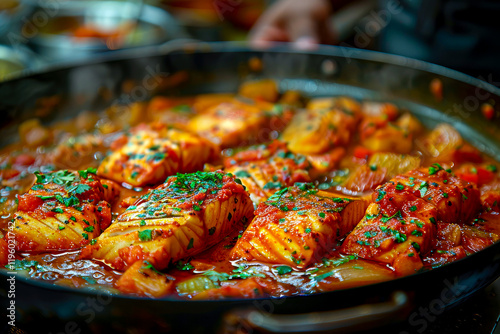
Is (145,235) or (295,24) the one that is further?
(295,24)

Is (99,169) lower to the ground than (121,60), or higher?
lower

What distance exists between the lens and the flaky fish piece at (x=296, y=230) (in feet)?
6.82

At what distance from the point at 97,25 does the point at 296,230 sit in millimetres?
4979

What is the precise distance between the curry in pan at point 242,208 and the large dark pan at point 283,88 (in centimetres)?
26

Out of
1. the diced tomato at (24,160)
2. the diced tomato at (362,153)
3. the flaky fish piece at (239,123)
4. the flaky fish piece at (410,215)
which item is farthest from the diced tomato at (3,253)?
the diced tomato at (362,153)

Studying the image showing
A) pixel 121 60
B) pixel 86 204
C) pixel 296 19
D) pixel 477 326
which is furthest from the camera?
pixel 296 19

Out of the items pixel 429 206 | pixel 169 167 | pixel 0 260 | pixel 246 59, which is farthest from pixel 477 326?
pixel 246 59

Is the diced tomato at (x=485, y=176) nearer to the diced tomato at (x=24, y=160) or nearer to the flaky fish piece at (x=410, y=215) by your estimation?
the flaky fish piece at (x=410, y=215)

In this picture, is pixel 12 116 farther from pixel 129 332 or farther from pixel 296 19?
pixel 296 19

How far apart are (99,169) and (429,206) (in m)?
1.93

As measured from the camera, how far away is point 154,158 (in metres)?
2.69

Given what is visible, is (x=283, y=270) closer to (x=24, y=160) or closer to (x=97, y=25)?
(x=24, y=160)

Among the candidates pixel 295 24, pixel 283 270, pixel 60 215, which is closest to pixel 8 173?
pixel 60 215

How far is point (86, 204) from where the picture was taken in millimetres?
2348
